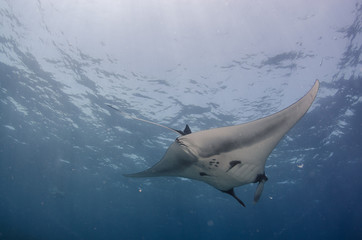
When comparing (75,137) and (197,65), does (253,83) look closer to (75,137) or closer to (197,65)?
(197,65)

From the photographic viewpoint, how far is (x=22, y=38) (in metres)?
11.3

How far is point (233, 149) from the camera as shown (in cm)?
328

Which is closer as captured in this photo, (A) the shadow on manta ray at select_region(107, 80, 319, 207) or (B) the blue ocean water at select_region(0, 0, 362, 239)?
(A) the shadow on manta ray at select_region(107, 80, 319, 207)

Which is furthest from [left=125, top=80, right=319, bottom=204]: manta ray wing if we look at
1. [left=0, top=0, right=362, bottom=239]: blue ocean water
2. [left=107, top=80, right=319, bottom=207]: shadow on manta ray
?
[left=0, top=0, right=362, bottom=239]: blue ocean water

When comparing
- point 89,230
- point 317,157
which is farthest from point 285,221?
point 89,230

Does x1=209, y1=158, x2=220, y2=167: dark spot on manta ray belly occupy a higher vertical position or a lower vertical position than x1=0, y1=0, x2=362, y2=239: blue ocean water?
lower

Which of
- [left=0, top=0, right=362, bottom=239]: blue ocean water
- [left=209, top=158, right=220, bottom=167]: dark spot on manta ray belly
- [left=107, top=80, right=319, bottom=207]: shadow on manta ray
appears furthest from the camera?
[left=0, top=0, right=362, bottom=239]: blue ocean water

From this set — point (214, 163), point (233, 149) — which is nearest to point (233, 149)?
point (233, 149)

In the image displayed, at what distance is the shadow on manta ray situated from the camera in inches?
116

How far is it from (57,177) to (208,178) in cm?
3658

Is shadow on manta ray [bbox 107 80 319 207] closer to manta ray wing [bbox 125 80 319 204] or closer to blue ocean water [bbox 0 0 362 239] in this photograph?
manta ray wing [bbox 125 80 319 204]

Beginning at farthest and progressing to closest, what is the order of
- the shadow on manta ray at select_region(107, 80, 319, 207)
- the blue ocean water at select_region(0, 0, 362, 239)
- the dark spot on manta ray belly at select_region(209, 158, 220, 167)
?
1. the blue ocean water at select_region(0, 0, 362, 239)
2. the dark spot on manta ray belly at select_region(209, 158, 220, 167)
3. the shadow on manta ray at select_region(107, 80, 319, 207)

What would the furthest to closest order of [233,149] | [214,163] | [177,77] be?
[177,77]
[214,163]
[233,149]

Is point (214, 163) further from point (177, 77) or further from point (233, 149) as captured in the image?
point (177, 77)
